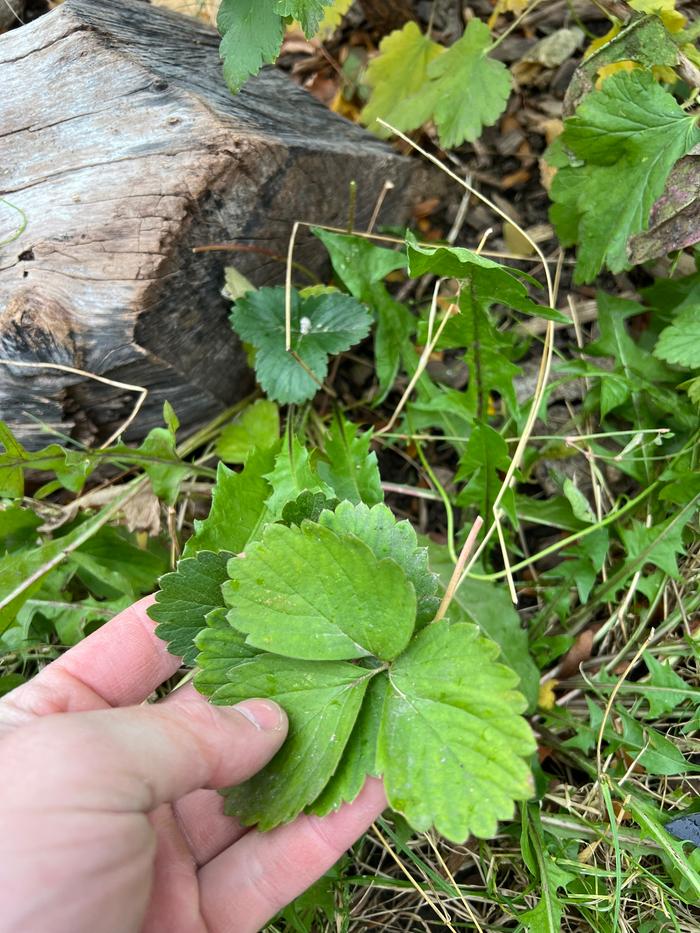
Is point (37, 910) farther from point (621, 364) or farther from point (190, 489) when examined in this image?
point (621, 364)

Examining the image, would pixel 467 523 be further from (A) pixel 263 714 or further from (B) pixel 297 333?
(A) pixel 263 714

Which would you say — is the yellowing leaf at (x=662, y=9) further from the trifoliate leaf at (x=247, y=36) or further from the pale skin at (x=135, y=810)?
the pale skin at (x=135, y=810)

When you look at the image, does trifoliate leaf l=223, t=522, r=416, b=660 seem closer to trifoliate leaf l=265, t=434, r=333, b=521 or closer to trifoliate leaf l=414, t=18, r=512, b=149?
trifoliate leaf l=265, t=434, r=333, b=521

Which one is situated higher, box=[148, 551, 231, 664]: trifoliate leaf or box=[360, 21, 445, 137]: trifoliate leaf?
box=[360, 21, 445, 137]: trifoliate leaf

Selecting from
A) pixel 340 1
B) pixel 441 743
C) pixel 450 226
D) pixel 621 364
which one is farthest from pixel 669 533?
pixel 340 1

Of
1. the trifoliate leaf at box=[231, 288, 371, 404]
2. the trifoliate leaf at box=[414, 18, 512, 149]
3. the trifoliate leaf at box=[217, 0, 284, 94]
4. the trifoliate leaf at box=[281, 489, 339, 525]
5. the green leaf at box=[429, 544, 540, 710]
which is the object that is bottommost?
the green leaf at box=[429, 544, 540, 710]

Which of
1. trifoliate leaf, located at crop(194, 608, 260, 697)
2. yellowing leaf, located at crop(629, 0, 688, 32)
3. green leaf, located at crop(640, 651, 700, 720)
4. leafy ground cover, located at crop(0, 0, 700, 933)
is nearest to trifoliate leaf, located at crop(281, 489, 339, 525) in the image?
leafy ground cover, located at crop(0, 0, 700, 933)
